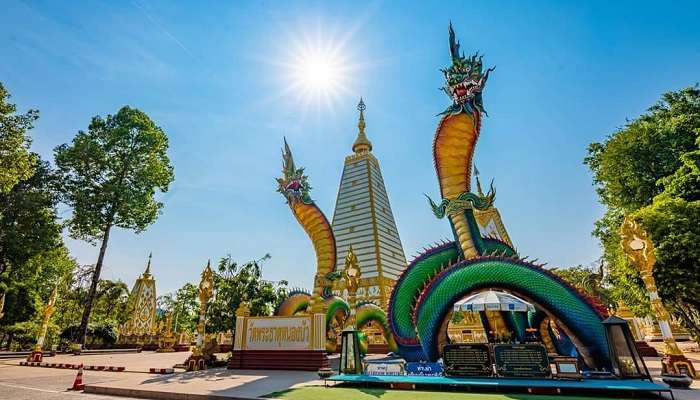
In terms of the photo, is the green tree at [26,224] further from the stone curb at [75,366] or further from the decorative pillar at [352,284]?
the decorative pillar at [352,284]

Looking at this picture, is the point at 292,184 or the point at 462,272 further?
the point at 292,184

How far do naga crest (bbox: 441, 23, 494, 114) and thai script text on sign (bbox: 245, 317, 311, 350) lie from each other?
33.2 ft

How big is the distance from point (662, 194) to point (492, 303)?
10005 mm

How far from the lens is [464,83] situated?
13742 millimetres

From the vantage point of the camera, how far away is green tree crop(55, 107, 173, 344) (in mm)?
23891

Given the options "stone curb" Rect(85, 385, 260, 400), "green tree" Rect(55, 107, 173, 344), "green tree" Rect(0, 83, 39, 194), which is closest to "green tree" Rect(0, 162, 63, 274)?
"green tree" Rect(55, 107, 173, 344)

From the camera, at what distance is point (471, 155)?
13.7 m

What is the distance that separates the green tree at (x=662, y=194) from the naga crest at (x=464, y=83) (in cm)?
656

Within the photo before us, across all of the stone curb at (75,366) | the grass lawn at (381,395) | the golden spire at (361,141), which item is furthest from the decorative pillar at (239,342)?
the golden spire at (361,141)

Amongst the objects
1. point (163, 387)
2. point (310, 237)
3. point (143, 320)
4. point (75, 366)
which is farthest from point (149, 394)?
point (143, 320)

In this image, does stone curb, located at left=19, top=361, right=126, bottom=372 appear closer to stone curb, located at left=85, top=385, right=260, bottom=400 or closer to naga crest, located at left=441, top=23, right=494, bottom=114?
stone curb, located at left=85, top=385, right=260, bottom=400

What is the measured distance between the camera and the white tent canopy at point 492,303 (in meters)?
8.59

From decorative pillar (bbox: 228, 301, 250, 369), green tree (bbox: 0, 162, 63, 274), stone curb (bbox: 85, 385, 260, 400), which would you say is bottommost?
stone curb (bbox: 85, 385, 260, 400)

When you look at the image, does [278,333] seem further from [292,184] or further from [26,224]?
[26,224]
